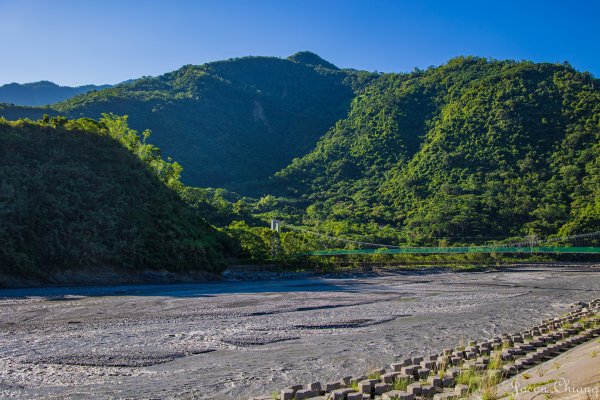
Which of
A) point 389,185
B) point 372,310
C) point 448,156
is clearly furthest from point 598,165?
point 372,310

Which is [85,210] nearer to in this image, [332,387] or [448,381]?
[332,387]

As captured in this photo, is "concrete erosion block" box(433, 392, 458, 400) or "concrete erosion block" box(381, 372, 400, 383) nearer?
"concrete erosion block" box(433, 392, 458, 400)

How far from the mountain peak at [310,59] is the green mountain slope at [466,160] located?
69.6 meters

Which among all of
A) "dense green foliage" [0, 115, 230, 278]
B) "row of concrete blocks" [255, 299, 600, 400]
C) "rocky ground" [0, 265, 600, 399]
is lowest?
"rocky ground" [0, 265, 600, 399]

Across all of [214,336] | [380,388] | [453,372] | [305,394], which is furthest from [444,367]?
[214,336]

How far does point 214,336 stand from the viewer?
1348cm

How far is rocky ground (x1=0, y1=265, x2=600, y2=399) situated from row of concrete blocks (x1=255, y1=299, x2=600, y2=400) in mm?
2027

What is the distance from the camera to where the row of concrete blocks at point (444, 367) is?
6.00 m

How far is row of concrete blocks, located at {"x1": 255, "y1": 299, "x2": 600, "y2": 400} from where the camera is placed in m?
6.00

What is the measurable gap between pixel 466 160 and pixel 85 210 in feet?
231

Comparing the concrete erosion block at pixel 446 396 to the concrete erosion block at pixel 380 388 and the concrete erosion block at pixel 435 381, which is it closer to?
the concrete erosion block at pixel 435 381

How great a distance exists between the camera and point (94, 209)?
115 feet

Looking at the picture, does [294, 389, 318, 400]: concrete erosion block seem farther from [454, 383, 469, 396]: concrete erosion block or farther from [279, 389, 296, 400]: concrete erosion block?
[454, 383, 469, 396]: concrete erosion block

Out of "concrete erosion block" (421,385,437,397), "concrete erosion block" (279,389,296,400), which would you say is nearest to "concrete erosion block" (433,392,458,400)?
"concrete erosion block" (421,385,437,397)
